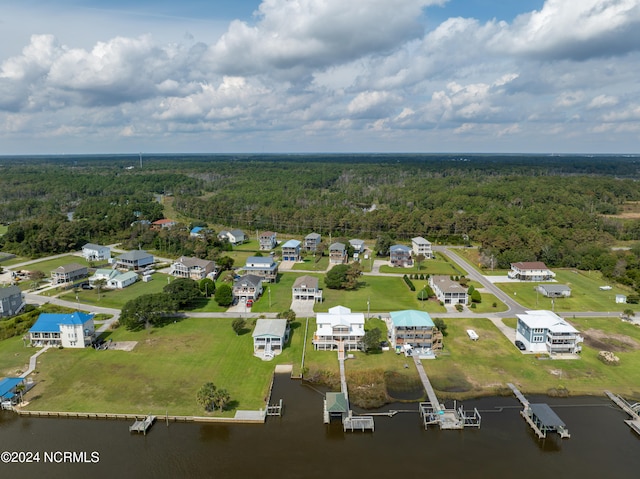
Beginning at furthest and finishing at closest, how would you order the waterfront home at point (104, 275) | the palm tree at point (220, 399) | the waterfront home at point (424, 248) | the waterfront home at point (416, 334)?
the waterfront home at point (424, 248) → the waterfront home at point (104, 275) → the waterfront home at point (416, 334) → the palm tree at point (220, 399)

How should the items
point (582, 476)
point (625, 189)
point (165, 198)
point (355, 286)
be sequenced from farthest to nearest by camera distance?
point (165, 198), point (625, 189), point (355, 286), point (582, 476)

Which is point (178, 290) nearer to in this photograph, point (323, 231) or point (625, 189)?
point (323, 231)

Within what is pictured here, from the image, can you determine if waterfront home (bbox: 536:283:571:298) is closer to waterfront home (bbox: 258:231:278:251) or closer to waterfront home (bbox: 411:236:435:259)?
waterfront home (bbox: 411:236:435:259)

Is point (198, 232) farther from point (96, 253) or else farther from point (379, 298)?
point (379, 298)

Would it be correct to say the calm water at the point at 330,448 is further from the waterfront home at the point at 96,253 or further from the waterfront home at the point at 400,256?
the waterfront home at the point at 96,253

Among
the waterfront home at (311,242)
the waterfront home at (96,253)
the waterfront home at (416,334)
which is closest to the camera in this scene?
the waterfront home at (416,334)

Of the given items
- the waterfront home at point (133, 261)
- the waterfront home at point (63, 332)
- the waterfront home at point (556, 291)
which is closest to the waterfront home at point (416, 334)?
the waterfront home at point (556, 291)

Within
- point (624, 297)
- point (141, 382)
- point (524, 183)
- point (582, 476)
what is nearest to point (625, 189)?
point (524, 183)
